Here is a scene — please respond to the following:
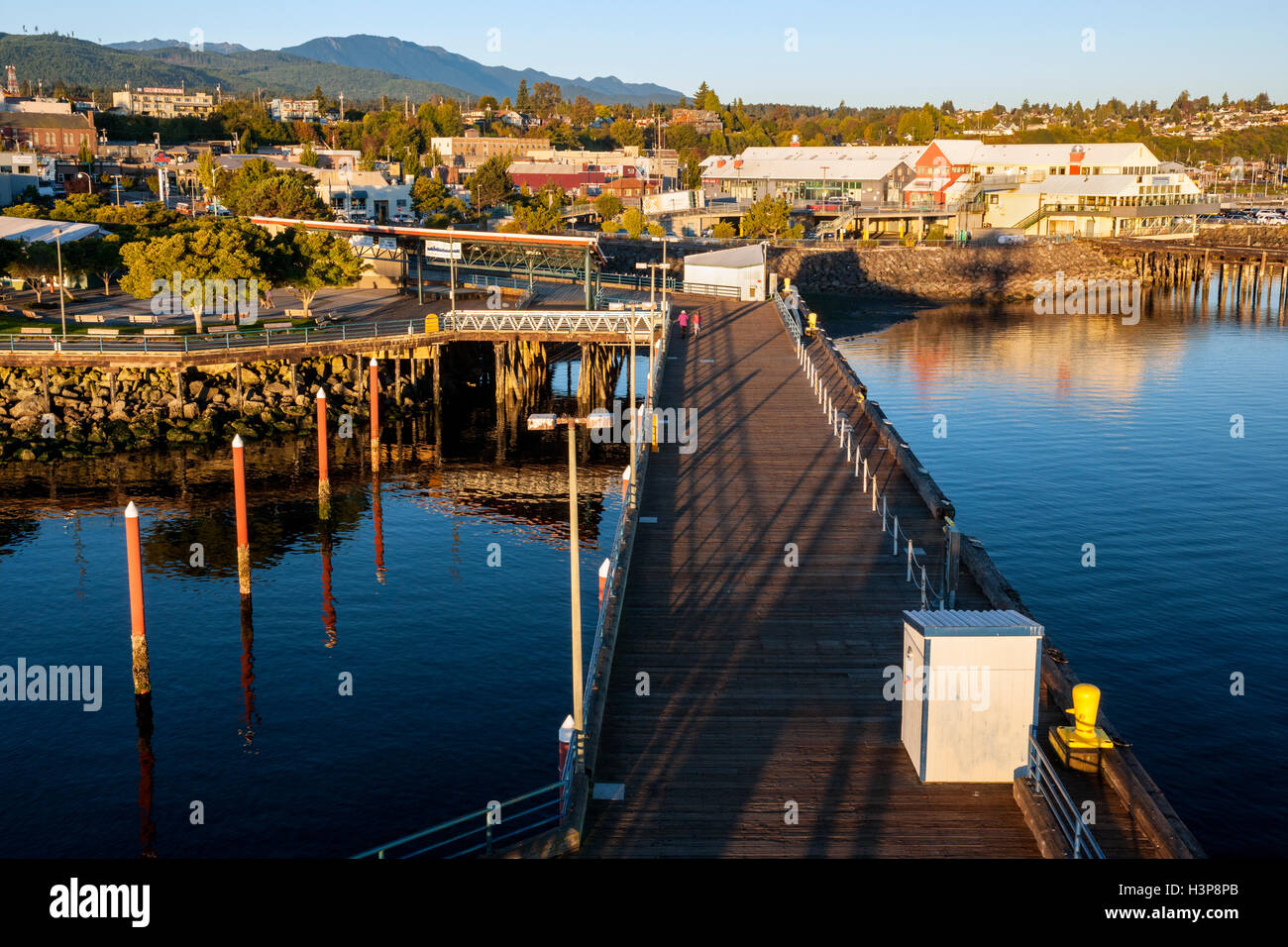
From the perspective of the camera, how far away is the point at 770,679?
69.2ft

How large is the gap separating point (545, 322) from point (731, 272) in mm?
17609

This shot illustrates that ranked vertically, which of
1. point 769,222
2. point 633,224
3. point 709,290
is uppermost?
point 769,222

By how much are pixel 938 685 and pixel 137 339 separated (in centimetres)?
4850

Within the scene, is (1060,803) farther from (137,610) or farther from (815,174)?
(815,174)

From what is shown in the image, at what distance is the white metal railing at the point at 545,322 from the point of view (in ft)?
190

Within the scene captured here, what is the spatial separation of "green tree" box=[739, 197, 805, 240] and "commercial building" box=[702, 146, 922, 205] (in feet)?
54.5

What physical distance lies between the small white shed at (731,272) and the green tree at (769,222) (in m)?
51.4

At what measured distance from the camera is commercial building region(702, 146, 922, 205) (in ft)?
463

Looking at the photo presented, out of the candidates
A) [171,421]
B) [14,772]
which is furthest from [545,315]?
[14,772]

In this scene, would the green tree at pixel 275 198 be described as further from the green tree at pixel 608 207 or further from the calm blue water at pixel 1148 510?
the calm blue water at pixel 1148 510

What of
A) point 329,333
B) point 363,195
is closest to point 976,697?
point 329,333
